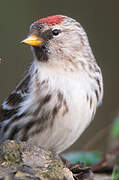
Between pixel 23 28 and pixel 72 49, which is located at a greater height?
pixel 72 49

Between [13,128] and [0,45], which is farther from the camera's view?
[0,45]

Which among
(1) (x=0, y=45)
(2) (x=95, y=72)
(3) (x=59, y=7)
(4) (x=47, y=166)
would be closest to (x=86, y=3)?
(3) (x=59, y=7)

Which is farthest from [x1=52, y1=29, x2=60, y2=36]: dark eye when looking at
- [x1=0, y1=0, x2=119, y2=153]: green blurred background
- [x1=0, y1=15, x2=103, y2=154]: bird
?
[x1=0, y1=0, x2=119, y2=153]: green blurred background

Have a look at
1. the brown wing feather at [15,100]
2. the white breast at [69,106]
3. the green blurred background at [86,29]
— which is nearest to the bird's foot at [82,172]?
the white breast at [69,106]

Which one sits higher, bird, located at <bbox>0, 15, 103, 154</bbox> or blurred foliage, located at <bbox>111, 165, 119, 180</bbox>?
bird, located at <bbox>0, 15, 103, 154</bbox>

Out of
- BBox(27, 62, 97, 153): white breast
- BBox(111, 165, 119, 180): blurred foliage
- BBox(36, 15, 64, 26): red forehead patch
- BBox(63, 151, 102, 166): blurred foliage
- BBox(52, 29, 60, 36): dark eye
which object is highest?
BBox(36, 15, 64, 26): red forehead patch

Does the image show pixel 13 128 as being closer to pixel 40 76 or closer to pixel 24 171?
pixel 40 76

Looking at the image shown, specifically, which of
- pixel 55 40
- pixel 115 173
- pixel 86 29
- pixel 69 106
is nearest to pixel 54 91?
pixel 69 106

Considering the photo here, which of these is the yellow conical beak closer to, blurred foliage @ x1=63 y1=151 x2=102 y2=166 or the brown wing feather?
the brown wing feather
